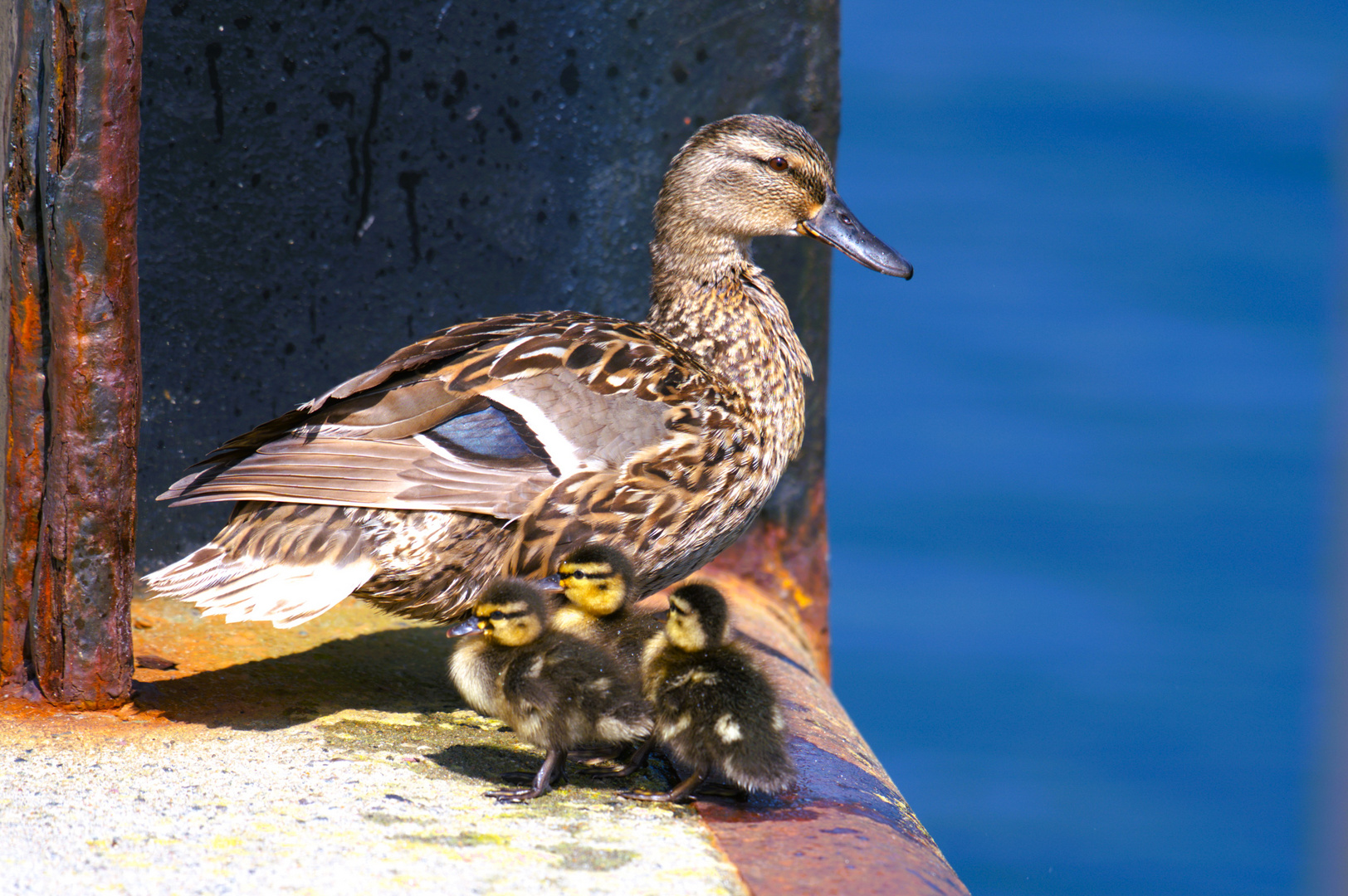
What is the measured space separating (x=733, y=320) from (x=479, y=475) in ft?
3.31

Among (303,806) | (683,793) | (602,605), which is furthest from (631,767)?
(303,806)

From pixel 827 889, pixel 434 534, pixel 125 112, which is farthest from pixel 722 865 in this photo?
pixel 125 112

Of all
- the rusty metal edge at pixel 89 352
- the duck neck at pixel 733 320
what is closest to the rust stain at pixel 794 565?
the duck neck at pixel 733 320

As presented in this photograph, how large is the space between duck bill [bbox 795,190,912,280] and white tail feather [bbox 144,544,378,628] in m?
1.69

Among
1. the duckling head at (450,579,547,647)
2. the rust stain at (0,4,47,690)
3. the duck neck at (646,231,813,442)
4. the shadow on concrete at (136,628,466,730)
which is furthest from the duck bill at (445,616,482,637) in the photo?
the duck neck at (646,231,813,442)

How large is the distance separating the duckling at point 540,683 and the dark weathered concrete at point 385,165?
155 cm

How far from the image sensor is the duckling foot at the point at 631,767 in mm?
2945

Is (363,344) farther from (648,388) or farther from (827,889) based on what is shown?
(827,889)

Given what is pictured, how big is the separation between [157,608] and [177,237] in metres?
1.01

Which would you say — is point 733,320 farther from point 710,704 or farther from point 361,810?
point 361,810

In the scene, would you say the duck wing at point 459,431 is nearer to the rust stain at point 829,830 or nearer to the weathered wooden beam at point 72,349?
the weathered wooden beam at point 72,349

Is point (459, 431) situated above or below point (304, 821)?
above

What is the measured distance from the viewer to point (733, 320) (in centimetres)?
391

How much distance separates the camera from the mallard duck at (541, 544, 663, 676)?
3021 mm
